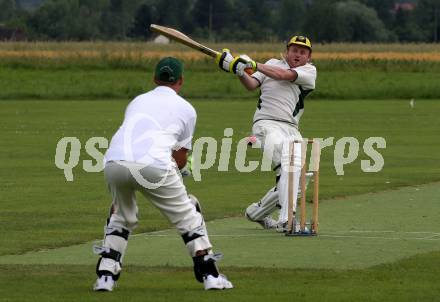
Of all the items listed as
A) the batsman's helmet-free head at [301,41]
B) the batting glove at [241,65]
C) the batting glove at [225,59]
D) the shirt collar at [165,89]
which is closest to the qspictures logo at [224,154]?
the batsman's helmet-free head at [301,41]

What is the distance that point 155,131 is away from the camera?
35.6 ft

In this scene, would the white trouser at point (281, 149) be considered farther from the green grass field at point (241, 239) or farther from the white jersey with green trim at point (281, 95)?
the green grass field at point (241, 239)

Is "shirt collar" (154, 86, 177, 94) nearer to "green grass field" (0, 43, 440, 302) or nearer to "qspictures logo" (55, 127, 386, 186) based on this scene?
A: "green grass field" (0, 43, 440, 302)

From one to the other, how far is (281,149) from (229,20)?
16307 cm

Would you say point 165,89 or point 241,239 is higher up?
point 165,89

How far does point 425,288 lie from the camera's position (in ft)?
36.5

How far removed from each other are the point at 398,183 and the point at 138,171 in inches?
435

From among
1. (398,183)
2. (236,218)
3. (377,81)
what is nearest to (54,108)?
(377,81)

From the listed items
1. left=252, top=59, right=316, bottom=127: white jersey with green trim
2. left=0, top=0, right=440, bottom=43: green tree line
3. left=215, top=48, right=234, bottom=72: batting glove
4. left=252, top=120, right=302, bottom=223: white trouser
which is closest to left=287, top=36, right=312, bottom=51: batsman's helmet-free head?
left=252, top=59, right=316, bottom=127: white jersey with green trim

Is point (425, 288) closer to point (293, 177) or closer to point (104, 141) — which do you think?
point (293, 177)

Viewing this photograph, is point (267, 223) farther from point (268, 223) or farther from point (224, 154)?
point (224, 154)

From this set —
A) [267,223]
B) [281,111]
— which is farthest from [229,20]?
[281,111]

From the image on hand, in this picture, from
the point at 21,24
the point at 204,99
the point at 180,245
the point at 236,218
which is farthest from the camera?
the point at 21,24

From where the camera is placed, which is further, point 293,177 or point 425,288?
point 293,177
